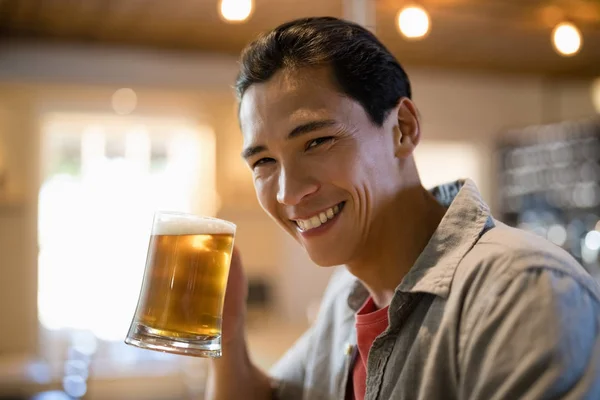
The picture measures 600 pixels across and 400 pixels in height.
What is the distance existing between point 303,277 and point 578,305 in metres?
5.05

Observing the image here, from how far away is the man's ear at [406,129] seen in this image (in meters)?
1.30

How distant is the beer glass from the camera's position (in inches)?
49.4

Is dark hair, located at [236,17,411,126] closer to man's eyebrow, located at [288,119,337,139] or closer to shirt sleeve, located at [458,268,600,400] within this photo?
man's eyebrow, located at [288,119,337,139]

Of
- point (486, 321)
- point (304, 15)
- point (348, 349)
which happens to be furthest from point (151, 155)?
point (486, 321)

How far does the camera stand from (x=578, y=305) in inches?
37.4

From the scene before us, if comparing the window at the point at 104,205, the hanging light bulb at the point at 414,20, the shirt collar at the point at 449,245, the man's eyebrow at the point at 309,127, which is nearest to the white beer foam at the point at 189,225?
the man's eyebrow at the point at 309,127

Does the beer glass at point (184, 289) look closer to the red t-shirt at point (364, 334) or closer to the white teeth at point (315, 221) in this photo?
the white teeth at point (315, 221)

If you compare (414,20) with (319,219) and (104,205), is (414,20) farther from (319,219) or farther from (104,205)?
(104,205)

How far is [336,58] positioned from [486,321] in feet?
1.73

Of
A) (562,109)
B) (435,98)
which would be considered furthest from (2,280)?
(562,109)

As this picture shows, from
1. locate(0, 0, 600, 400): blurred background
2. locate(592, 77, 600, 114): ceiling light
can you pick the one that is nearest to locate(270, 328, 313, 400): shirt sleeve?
locate(0, 0, 600, 400): blurred background

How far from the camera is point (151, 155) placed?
18.3 feet

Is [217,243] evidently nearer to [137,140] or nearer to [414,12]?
[414,12]

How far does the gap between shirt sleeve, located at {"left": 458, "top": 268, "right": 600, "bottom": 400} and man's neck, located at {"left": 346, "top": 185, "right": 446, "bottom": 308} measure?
30cm
